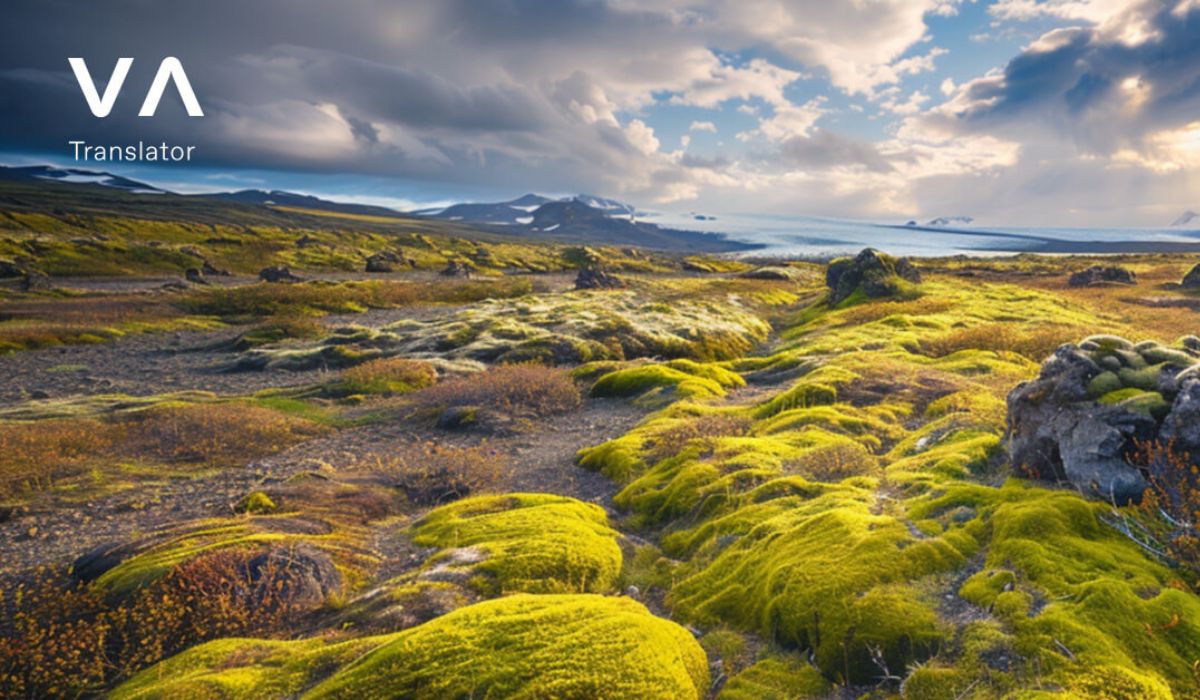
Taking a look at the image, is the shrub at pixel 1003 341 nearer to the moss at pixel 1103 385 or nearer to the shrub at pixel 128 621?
the moss at pixel 1103 385

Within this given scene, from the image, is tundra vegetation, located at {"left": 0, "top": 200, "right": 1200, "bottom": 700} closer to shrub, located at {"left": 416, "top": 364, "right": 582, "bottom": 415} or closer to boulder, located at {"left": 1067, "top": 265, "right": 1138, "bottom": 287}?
shrub, located at {"left": 416, "top": 364, "right": 582, "bottom": 415}

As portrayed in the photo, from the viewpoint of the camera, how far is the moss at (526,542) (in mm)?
10539

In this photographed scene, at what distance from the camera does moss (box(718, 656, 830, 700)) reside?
24.1ft

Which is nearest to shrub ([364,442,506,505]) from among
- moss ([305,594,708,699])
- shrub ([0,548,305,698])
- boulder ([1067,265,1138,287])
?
shrub ([0,548,305,698])

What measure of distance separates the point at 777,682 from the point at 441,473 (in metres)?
12.9

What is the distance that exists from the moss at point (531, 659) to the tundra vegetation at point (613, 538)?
43mm

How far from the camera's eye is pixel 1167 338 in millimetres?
33094

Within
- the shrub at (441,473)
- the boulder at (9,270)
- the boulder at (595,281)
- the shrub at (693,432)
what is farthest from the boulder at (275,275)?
the shrub at (693,432)

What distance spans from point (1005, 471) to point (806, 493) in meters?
4.32

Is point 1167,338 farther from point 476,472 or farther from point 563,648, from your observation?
point 563,648

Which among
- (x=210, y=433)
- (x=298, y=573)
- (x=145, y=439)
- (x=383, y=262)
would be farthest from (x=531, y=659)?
(x=383, y=262)

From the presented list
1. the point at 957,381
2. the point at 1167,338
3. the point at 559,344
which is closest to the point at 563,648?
the point at 957,381

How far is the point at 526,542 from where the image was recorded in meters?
11.7

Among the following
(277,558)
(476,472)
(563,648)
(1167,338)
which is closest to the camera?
(563,648)
